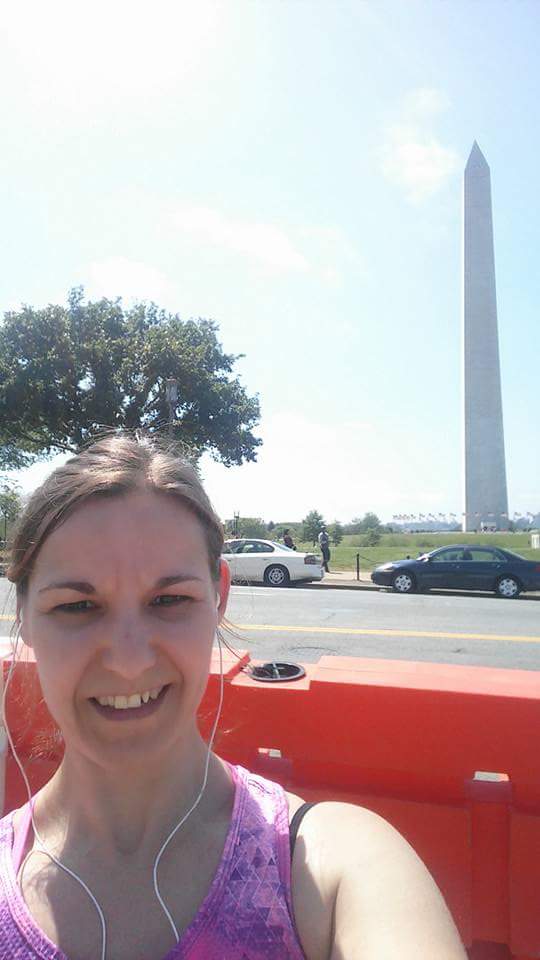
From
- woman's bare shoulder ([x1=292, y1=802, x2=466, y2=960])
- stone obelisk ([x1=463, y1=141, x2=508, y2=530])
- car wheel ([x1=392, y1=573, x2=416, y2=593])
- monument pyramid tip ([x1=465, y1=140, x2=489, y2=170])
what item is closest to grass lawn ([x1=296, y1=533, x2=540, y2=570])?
stone obelisk ([x1=463, y1=141, x2=508, y2=530])

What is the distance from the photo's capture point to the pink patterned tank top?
3.61ft

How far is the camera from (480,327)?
3684 centimetres

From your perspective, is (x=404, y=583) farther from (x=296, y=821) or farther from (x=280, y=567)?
(x=296, y=821)

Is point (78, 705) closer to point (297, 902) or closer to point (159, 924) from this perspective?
point (159, 924)

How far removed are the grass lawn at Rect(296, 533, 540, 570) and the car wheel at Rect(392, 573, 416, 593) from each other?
8.15 metres

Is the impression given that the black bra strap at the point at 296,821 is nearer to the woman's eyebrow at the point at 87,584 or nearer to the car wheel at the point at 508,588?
the woman's eyebrow at the point at 87,584

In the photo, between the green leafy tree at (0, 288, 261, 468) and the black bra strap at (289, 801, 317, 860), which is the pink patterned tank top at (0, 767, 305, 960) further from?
the green leafy tree at (0, 288, 261, 468)

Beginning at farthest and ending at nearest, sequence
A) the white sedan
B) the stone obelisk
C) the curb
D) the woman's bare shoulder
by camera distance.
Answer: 1. the stone obelisk
2. the curb
3. the white sedan
4. the woman's bare shoulder

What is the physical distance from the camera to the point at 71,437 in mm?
27641

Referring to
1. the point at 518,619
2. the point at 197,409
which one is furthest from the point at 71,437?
the point at 518,619

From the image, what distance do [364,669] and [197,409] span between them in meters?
25.8

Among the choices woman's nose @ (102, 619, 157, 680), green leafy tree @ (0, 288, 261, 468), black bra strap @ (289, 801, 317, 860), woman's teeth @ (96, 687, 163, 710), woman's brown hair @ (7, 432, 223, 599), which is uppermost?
green leafy tree @ (0, 288, 261, 468)

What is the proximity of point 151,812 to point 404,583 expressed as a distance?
591 inches

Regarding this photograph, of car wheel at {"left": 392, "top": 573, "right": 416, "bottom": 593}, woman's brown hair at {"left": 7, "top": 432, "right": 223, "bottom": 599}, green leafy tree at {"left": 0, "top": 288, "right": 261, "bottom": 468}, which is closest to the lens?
woman's brown hair at {"left": 7, "top": 432, "right": 223, "bottom": 599}
